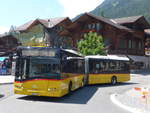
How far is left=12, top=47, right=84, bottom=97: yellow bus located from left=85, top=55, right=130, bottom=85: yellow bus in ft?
24.1

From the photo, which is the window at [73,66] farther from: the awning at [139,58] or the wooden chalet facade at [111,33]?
the awning at [139,58]

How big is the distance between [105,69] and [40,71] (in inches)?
387

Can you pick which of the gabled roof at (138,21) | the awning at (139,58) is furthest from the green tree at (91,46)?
the gabled roof at (138,21)

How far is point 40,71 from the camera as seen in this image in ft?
40.7

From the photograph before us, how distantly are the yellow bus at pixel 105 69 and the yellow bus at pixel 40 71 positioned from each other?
736 cm

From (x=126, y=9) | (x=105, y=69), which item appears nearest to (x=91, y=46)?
(x=105, y=69)

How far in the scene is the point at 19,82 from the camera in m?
12.5

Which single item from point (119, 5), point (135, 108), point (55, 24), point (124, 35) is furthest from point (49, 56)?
point (119, 5)

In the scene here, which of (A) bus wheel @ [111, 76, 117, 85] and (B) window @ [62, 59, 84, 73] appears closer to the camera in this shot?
(B) window @ [62, 59, 84, 73]

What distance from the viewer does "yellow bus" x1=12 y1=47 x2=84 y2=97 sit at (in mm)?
12281

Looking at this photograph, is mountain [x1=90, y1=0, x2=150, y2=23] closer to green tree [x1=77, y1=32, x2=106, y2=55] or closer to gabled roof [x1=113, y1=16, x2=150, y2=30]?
gabled roof [x1=113, y1=16, x2=150, y2=30]

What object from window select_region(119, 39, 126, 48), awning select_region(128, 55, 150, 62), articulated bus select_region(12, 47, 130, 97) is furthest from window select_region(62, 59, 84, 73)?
window select_region(119, 39, 126, 48)

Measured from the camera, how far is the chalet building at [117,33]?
1783 inches

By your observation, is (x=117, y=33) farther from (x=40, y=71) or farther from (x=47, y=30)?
(x=40, y=71)
